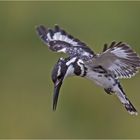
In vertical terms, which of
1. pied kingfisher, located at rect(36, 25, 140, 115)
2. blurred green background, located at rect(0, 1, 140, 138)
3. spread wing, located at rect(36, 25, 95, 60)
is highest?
blurred green background, located at rect(0, 1, 140, 138)

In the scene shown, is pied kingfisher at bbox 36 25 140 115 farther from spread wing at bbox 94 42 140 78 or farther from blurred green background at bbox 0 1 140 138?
blurred green background at bbox 0 1 140 138

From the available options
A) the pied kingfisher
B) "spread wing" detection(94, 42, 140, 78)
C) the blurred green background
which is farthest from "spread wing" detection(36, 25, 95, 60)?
the blurred green background

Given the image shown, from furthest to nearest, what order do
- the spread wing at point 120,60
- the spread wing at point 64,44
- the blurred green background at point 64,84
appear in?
the blurred green background at point 64,84 → the spread wing at point 64,44 → the spread wing at point 120,60

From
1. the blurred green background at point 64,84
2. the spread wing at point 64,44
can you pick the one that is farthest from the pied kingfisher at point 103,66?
the blurred green background at point 64,84

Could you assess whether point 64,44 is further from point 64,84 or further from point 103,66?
point 64,84

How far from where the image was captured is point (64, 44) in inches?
164

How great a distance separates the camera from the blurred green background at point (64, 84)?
541cm

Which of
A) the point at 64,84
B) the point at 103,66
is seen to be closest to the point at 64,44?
the point at 103,66

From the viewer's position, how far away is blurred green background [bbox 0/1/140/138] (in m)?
5.41

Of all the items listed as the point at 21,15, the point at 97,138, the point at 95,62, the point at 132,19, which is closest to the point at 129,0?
the point at 132,19

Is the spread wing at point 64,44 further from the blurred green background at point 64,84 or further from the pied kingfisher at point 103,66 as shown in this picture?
the blurred green background at point 64,84

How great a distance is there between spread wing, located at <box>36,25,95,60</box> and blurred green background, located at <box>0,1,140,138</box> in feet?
3.23

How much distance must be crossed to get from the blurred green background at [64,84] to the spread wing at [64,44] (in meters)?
0.98

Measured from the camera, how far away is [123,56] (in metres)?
3.61
